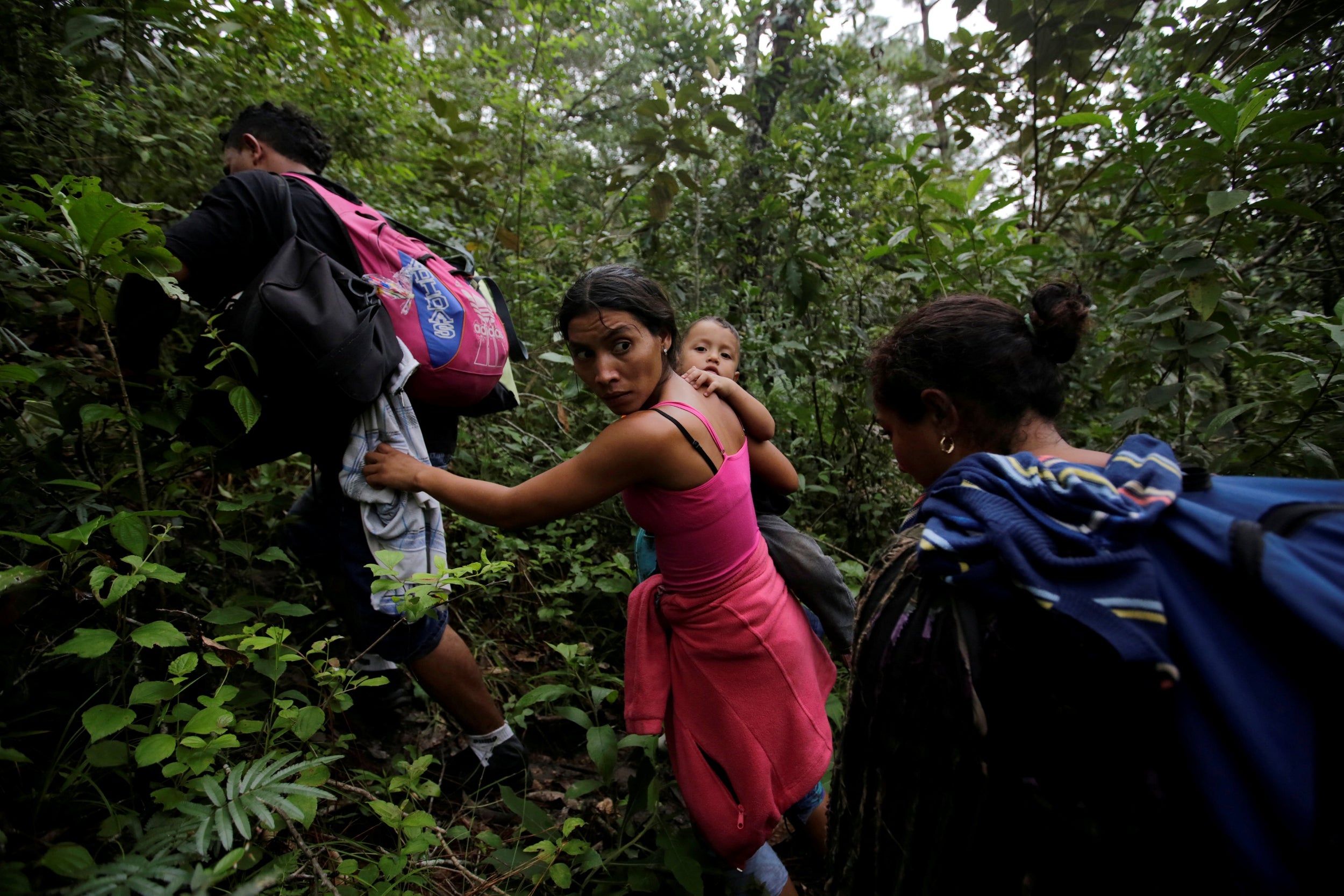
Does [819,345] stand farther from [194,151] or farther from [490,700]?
[194,151]

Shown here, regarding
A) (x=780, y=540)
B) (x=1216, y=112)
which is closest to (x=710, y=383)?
(x=780, y=540)

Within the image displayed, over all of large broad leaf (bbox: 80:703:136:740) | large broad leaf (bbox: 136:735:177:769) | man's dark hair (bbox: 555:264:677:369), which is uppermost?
man's dark hair (bbox: 555:264:677:369)

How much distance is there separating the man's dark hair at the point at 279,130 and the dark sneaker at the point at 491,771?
2.18 m

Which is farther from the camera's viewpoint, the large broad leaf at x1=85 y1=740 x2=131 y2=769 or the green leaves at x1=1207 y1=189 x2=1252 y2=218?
the green leaves at x1=1207 y1=189 x2=1252 y2=218

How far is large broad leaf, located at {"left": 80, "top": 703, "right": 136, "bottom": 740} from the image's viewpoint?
112 cm

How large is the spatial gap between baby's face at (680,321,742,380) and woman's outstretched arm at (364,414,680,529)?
0.84 metres

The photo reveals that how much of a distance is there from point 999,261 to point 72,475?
3.92m

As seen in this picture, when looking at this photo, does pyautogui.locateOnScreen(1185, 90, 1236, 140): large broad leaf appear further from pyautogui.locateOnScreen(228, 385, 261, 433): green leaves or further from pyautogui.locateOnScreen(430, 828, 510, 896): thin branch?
pyautogui.locateOnScreen(430, 828, 510, 896): thin branch

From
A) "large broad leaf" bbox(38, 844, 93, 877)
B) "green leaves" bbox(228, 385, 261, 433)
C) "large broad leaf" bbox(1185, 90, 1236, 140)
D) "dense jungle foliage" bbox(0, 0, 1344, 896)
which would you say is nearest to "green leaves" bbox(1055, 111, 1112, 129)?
"dense jungle foliage" bbox(0, 0, 1344, 896)

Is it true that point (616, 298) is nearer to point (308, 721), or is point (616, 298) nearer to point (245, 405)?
point (245, 405)

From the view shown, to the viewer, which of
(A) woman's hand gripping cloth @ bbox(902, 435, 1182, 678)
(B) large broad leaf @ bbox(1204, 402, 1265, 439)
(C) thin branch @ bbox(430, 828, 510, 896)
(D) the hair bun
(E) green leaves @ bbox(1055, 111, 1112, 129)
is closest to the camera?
(A) woman's hand gripping cloth @ bbox(902, 435, 1182, 678)

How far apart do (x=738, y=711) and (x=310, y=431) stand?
1503 millimetres

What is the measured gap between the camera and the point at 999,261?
3.32 meters

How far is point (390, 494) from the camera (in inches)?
72.1
